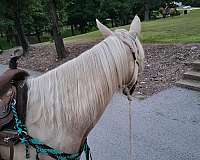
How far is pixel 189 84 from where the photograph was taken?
24.5 feet

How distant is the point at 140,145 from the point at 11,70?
3050 mm

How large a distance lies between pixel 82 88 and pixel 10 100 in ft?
1.79

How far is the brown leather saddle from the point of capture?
96.0 inches

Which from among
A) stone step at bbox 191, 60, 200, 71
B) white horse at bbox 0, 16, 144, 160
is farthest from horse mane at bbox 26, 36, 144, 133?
stone step at bbox 191, 60, 200, 71

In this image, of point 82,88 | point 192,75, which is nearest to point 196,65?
point 192,75

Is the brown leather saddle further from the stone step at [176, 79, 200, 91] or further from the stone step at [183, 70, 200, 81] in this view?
the stone step at [183, 70, 200, 81]

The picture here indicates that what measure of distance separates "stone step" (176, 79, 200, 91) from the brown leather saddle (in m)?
5.47

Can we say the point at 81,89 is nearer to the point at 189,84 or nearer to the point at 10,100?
the point at 10,100

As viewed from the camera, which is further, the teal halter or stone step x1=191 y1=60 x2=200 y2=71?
stone step x1=191 y1=60 x2=200 y2=71

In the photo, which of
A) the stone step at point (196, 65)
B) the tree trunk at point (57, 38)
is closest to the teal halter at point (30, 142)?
the stone step at point (196, 65)

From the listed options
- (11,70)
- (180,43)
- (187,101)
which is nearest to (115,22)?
(180,43)

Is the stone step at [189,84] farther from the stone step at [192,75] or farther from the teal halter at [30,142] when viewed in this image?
the teal halter at [30,142]

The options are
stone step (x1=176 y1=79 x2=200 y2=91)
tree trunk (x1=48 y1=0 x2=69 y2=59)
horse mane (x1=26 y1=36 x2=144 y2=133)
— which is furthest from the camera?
tree trunk (x1=48 y1=0 x2=69 y2=59)

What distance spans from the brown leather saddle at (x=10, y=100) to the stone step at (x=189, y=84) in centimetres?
547
